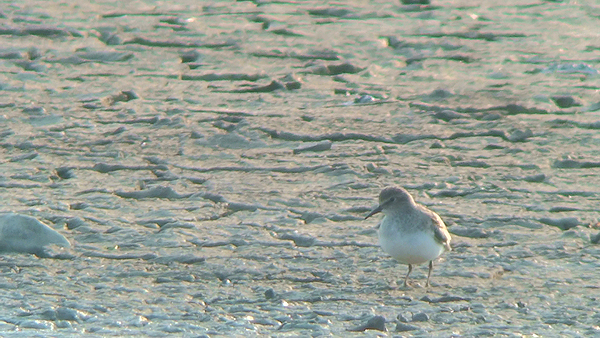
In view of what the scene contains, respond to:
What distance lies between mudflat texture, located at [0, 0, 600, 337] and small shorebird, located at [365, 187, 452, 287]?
223 millimetres

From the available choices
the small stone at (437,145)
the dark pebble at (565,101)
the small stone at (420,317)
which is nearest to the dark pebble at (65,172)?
the small stone at (437,145)

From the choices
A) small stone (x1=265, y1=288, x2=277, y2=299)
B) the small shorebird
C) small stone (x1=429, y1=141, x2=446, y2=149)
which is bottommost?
small stone (x1=265, y1=288, x2=277, y2=299)

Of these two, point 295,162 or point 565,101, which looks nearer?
point 295,162

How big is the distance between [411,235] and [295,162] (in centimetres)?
269

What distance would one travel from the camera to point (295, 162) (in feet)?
28.6

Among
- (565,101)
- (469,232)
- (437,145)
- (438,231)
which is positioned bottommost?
(469,232)

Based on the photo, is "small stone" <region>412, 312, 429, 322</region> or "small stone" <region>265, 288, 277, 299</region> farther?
"small stone" <region>265, 288, 277, 299</region>

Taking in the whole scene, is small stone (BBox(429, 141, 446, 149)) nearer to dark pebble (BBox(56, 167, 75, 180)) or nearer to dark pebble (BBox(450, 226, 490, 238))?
dark pebble (BBox(450, 226, 490, 238))

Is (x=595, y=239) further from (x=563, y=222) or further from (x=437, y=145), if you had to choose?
(x=437, y=145)

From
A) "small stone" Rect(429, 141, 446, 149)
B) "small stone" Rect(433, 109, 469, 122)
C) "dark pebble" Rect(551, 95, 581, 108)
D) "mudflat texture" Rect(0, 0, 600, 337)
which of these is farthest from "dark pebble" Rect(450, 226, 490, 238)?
"dark pebble" Rect(551, 95, 581, 108)

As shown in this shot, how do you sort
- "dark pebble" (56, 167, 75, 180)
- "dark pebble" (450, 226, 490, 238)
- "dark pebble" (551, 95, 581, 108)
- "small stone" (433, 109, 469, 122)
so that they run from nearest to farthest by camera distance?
"dark pebble" (450, 226, 490, 238)
"dark pebble" (56, 167, 75, 180)
"small stone" (433, 109, 469, 122)
"dark pebble" (551, 95, 581, 108)

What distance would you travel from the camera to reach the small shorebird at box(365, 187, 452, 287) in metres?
6.15

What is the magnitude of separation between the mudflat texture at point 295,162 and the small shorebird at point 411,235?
0.22 meters

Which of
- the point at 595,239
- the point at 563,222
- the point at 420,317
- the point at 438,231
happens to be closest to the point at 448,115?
the point at 563,222
